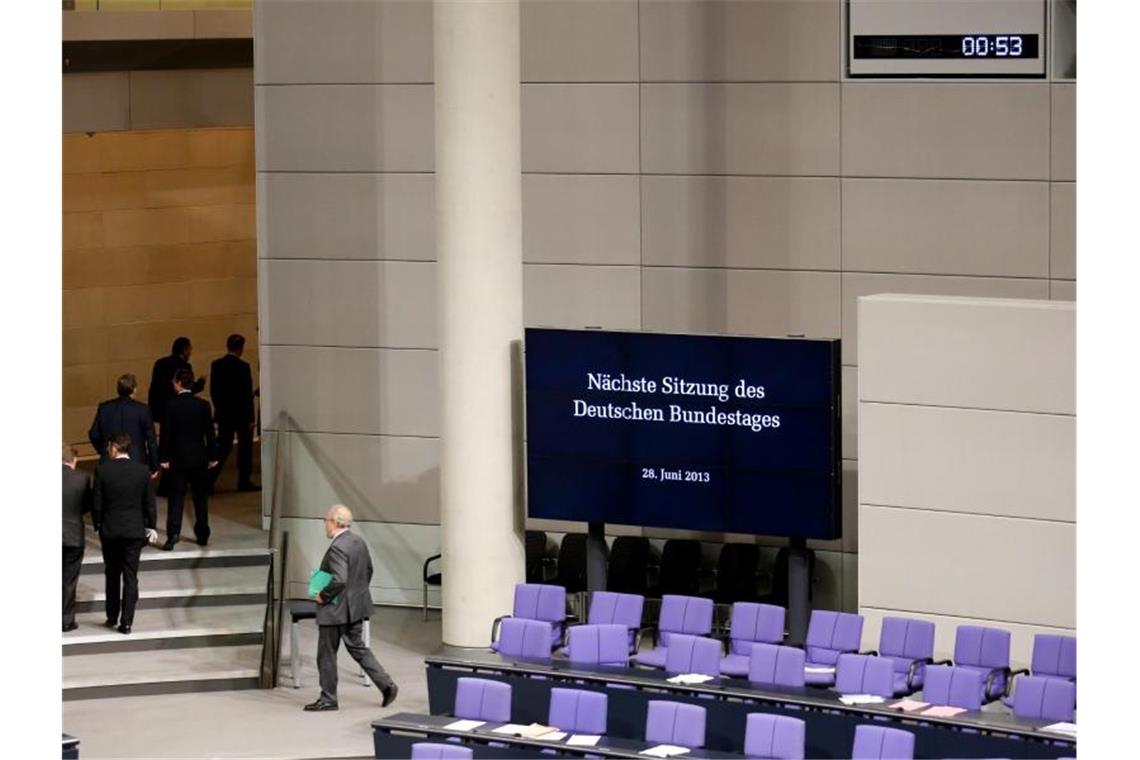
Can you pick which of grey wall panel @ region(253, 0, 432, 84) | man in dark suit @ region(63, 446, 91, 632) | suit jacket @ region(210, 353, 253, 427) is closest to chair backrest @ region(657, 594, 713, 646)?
man in dark suit @ region(63, 446, 91, 632)

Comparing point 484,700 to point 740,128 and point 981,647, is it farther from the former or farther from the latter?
point 740,128

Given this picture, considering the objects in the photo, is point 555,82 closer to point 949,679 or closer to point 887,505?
point 887,505

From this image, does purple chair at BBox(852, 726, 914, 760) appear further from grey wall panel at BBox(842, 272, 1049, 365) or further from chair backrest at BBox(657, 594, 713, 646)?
grey wall panel at BBox(842, 272, 1049, 365)

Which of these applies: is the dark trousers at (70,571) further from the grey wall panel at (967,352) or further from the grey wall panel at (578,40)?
the grey wall panel at (967,352)

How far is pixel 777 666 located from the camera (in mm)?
10820

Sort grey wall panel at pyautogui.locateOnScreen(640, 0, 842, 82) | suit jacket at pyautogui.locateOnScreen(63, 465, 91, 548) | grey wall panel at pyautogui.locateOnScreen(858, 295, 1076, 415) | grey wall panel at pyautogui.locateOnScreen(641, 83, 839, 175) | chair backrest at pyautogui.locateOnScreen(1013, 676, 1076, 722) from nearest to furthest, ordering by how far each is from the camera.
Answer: chair backrest at pyautogui.locateOnScreen(1013, 676, 1076, 722), grey wall panel at pyautogui.locateOnScreen(858, 295, 1076, 415), suit jacket at pyautogui.locateOnScreen(63, 465, 91, 548), grey wall panel at pyautogui.locateOnScreen(640, 0, 842, 82), grey wall panel at pyautogui.locateOnScreen(641, 83, 839, 175)

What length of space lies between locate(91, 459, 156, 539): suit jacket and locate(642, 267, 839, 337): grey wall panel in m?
4.51

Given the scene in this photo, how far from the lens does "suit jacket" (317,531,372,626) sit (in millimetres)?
12125

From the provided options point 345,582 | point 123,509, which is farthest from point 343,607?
point 123,509

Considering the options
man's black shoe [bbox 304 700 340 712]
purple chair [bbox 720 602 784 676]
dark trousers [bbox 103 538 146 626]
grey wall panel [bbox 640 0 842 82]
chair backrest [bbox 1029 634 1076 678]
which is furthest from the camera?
grey wall panel [bbox 640 0 842 82]

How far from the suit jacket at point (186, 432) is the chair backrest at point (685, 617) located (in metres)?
4.77

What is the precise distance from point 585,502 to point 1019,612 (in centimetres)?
357

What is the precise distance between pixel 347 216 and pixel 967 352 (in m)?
6.26
